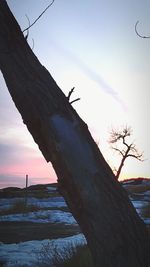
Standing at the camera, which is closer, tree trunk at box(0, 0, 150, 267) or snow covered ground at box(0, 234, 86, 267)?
tree trunk at box(0, 0, 150, 267)

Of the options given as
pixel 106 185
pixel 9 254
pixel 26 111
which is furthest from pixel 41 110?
pixel 9 254

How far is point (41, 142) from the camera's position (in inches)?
97.5

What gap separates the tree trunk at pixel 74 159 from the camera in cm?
207

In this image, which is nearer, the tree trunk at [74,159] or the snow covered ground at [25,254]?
the tree trunk at [74,159]

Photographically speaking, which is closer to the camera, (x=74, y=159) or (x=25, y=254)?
(x=74, y=159)

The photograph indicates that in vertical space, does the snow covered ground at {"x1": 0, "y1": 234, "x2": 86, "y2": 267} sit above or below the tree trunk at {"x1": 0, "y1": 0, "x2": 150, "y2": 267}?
below

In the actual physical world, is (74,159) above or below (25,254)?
above

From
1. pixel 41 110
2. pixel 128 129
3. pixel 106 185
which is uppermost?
pixel 128 129

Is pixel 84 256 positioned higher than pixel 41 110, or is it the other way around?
pixel 41 110

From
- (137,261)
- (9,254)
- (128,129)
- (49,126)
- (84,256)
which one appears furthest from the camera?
(128,129)

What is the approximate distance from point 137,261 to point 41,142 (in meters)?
1.05

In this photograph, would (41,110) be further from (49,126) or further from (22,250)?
(22,250)

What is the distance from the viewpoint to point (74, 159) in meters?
2.26

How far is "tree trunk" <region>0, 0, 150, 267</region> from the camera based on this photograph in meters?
2.07
